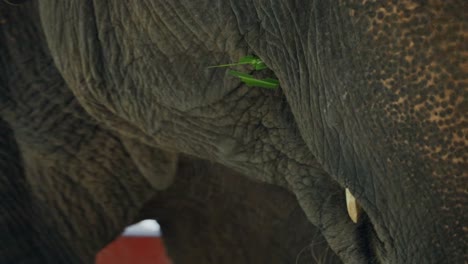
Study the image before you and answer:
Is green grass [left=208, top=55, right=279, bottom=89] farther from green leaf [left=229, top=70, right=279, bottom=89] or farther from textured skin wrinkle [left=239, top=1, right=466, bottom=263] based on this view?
textured skin wrinkle [left=239, top=1, right=466, bottom=263]

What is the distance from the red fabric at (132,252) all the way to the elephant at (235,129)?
3.43 feet

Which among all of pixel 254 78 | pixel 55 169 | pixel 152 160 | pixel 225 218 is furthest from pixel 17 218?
pixel 254 78

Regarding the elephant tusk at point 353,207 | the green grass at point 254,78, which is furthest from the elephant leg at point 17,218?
the elephant tusk at point 353,207

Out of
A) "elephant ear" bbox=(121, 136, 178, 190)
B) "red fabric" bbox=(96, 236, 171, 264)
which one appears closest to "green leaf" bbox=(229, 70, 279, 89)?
"elephant ear" bbox=(121, 136, 178, 190)

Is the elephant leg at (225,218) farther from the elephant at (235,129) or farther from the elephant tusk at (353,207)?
the elephant tusk at (353,207)

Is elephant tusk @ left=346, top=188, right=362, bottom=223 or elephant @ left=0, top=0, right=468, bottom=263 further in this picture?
elephant tusk @ left=346, top=188, right=362, bottom=223

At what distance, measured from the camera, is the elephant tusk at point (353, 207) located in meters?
1.68

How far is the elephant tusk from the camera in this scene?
168cm

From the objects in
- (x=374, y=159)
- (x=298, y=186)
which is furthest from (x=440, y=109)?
(x=298, y=186)

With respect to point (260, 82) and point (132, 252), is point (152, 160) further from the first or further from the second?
point (132, 252)

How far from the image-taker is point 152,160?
255 cm

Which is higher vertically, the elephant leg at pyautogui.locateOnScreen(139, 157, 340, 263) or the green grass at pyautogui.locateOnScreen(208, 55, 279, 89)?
the green grass at pyautogui.locateOnScreen(208, 55, 279, 89)

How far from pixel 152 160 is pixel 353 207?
3.00 ft

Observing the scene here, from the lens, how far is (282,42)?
1.71 meters
